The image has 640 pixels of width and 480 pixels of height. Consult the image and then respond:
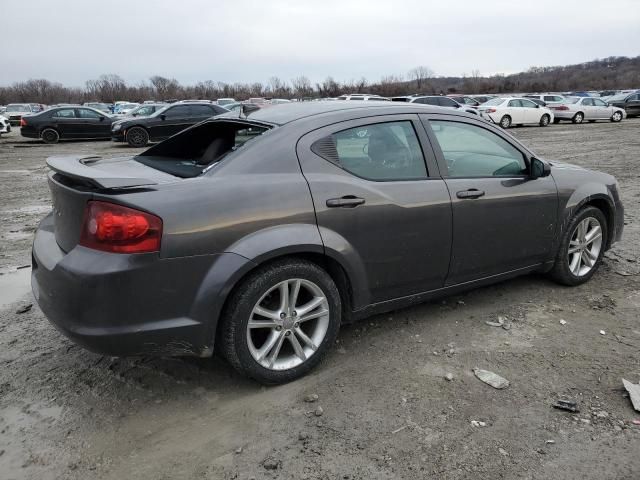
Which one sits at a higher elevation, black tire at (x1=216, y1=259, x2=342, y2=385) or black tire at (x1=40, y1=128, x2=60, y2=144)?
black tire at (x1=216, y1=259, x2=342, y2=385)

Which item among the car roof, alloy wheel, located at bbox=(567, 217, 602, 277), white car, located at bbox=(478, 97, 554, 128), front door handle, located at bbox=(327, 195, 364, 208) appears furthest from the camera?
white car, located at bbox=(478, 97, 554, 128)

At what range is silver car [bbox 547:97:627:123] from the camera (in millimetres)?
28141

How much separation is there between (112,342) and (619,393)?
8.92 feet

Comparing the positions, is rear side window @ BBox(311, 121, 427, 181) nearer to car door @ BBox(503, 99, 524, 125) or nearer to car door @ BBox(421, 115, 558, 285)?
car door @ BBox(421, 115, 558, 285)

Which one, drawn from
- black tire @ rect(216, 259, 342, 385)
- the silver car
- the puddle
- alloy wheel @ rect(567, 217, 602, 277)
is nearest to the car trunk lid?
black tire @ rect(216, 259, 342, 385)

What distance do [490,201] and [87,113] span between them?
2071cm

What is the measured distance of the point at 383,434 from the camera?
8.59ft

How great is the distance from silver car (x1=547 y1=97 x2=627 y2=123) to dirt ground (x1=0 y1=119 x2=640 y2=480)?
27110mm

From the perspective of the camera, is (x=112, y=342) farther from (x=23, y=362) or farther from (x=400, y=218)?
(x=400, y=218)

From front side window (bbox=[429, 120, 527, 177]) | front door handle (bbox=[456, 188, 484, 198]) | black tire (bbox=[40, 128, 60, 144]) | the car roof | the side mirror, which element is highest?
the car roof

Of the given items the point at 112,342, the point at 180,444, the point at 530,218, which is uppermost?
the point at 530,218

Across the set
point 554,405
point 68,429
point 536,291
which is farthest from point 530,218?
point 68,429

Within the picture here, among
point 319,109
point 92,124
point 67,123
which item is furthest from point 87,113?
point 319,109

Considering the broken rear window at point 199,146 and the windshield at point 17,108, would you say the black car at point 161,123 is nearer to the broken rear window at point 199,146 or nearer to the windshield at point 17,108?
the broken rear window at point 199,146
